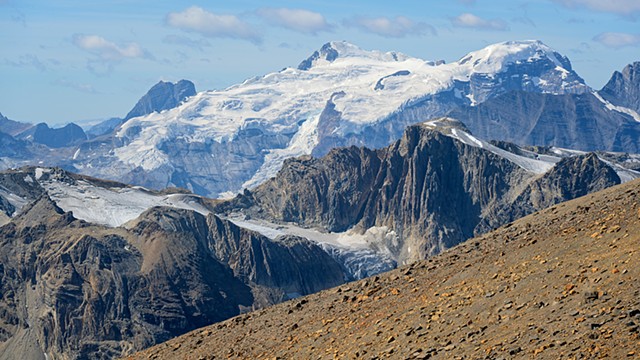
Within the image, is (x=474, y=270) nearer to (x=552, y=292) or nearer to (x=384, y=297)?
(x=384, y=297)

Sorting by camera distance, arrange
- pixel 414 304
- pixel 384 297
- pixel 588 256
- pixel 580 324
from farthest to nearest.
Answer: pixel 384 297 → pixel 414 304 → pixel 588 256 → pixel 580 324

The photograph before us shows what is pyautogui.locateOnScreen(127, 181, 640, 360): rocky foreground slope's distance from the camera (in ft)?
139

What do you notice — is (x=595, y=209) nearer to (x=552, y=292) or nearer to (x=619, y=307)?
(x=552, y=292)

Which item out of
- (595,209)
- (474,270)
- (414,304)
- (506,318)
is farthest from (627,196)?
(506,318)

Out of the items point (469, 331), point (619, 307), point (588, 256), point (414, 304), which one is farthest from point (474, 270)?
point (619, 307)

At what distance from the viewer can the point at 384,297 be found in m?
59.2

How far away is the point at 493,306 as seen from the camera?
Answer: 4866 cm

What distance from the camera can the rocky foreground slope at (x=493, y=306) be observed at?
139 feet

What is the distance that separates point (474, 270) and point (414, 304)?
3883 millimetres

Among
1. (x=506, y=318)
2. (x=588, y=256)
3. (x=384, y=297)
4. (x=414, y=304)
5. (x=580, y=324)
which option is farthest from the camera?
(x=384, y=297)

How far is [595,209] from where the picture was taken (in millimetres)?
62344

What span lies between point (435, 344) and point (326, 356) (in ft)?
20.4

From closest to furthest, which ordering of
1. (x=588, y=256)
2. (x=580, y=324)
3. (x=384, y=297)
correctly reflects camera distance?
1. (x=580, y=324)
2. (x=588, y=256)
3. (x=384, y=297)

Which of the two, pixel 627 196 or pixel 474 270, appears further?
pixel 627 196
